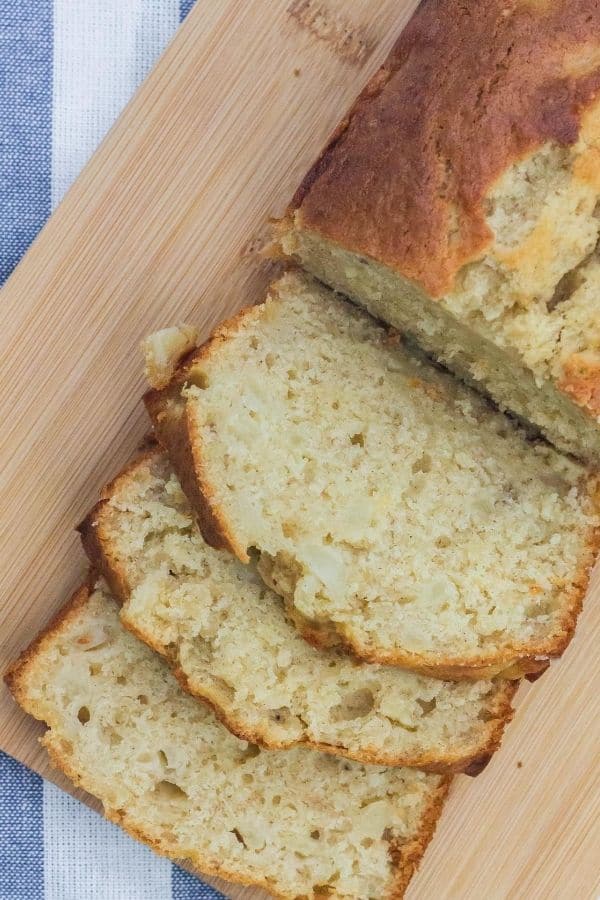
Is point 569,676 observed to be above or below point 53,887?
above

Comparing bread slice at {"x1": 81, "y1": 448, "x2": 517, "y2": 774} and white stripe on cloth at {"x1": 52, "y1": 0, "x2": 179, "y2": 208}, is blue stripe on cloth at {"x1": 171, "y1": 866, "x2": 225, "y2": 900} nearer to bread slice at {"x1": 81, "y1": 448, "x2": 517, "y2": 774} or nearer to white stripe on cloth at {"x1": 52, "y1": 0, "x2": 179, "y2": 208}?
bread slice at {"x1": 81, "y1": 448, "x2": 517, "y2": 774}

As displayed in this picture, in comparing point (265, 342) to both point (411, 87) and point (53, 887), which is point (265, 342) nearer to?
point (411, 87)

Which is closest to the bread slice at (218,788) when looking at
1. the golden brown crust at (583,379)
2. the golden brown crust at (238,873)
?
the golden brown crust at (238,873)

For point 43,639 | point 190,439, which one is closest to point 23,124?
point 190,439

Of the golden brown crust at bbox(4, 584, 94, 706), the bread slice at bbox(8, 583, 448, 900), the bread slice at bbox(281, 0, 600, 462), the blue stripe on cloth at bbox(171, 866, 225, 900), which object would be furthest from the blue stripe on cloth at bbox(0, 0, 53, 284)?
the blue stripe on cloth at bbox(171, 866, 225, 900)

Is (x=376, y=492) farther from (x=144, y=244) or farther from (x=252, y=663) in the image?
(x=144, y=244)

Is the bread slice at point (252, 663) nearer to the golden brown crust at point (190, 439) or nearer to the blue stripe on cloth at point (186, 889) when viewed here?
the golden brown crust at point (190, 439)

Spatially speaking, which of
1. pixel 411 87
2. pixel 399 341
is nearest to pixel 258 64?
pixel 411 87
